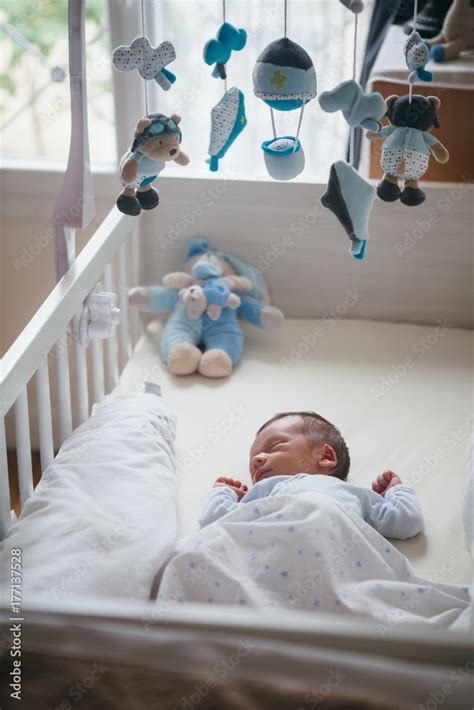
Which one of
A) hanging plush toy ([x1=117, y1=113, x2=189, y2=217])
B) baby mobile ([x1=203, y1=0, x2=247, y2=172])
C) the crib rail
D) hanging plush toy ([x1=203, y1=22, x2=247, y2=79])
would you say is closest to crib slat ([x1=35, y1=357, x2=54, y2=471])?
the crib rail

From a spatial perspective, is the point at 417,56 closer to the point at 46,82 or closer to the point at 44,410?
the point at 44,410

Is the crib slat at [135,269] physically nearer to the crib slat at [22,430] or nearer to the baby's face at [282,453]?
the baby's face at [282,453]

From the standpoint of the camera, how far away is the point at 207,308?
191 centimetres

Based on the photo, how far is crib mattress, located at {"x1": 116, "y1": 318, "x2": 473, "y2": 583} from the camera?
142cm

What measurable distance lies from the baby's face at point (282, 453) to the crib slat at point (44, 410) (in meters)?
0.34

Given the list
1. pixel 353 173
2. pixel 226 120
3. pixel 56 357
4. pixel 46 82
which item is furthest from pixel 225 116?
pixel 46 82

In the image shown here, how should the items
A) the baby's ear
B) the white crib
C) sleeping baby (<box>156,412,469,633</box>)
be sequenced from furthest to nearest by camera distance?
the baby's ear, sleeping baby (<box>156,412,469,633</box>), the white crib

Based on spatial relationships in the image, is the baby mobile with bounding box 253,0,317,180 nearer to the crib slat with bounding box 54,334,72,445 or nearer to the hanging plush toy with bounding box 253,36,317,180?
the hanging plush toy with bounding box 253,36,317,180

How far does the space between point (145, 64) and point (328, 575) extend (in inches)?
30.0

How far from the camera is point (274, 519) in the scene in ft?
3.82

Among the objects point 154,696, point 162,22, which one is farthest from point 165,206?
point 154,696

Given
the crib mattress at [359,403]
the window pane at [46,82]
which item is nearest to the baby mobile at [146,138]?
the crib mattress at [359,403]

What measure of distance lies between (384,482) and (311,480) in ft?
0.55

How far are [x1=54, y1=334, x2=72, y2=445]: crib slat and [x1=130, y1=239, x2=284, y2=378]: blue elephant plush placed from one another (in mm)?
402
